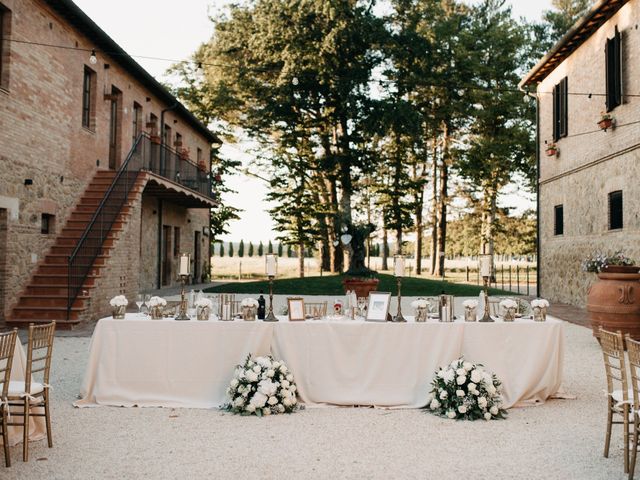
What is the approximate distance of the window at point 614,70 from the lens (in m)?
12.9

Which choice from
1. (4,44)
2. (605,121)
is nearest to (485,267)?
(605,121)

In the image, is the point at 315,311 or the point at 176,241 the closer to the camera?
the point at 315,311

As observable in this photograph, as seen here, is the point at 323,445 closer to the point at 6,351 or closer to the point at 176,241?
the point at 6,351

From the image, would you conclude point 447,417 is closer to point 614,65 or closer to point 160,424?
point 160,424

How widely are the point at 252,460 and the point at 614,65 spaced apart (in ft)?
40.8

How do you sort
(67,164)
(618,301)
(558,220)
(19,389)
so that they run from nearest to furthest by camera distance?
1. (19,389)
2. (618,301)
3. (67,164)
4. (558,220)

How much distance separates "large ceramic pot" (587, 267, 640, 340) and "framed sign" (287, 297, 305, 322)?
225 inches

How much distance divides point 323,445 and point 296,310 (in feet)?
5.27

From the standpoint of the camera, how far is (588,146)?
14.8 meters

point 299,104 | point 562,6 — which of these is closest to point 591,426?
point 299,104

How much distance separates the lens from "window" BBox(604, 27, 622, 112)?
12.9m

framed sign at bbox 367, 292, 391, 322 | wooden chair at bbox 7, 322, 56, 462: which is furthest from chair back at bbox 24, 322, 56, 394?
framed sign at bbox 367, 292, 391, 322

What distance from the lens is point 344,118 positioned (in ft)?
89.9

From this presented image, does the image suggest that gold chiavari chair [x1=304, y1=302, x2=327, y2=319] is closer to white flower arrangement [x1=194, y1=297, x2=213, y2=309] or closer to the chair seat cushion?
white flower arrangement [x1=194, y1=297, x2=213, y2=309]
